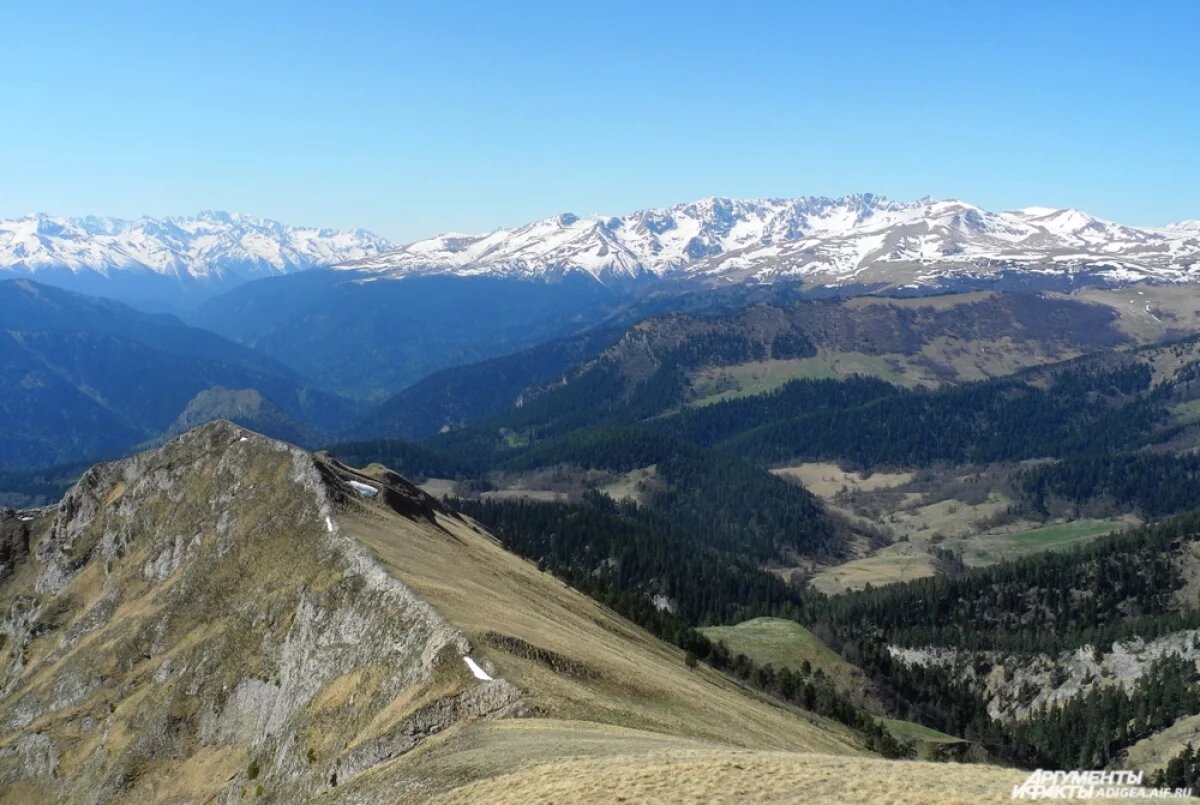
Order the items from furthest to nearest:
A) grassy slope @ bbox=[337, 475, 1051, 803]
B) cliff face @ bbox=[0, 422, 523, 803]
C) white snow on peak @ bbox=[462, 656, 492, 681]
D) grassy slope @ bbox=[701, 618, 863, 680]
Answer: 1. grassy slope @ bbox=[701, 618, 863, 680]
2. cliff face @ bbox=[0, 422, 523, 803]
3. white snow on peak @ bbox=[462, 656, 492, 681]
4. grassy slope @ bbox=[337, 475, 1051, 803]

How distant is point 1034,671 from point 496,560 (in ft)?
469

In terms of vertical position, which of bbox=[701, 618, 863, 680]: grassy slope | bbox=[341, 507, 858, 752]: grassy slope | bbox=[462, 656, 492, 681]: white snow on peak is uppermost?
bbox=[462, 656, 492, 681]: white snow on peak

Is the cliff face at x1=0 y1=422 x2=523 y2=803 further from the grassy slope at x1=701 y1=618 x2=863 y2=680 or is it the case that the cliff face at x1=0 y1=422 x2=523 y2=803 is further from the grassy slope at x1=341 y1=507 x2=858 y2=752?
the grassy slope at x1=701 y1=618 x2=863 y2=680

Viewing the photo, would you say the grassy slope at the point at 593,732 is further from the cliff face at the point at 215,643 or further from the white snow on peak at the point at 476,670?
the cliff face at the point at 215,643

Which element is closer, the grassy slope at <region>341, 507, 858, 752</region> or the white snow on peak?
the white snow on peak

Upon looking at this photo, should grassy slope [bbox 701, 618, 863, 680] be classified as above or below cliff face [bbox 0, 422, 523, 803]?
below

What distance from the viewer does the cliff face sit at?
64.6 m

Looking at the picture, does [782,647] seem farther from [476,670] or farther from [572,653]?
[476,670]

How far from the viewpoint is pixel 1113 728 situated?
159 m

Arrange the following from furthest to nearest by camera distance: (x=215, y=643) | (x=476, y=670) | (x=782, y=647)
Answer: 1. (x=782, y=647)
2. (x=215, y=643)
3. (x=476, y=670)

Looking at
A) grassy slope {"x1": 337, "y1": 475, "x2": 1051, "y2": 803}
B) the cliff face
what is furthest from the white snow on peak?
grassy slope {"x1": 337, "y1": 475, "x2": 1051, "y2": 803}

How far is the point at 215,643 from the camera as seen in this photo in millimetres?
87750

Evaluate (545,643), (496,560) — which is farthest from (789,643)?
(545,643)

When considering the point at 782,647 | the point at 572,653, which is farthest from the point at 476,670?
the point at 782,647
